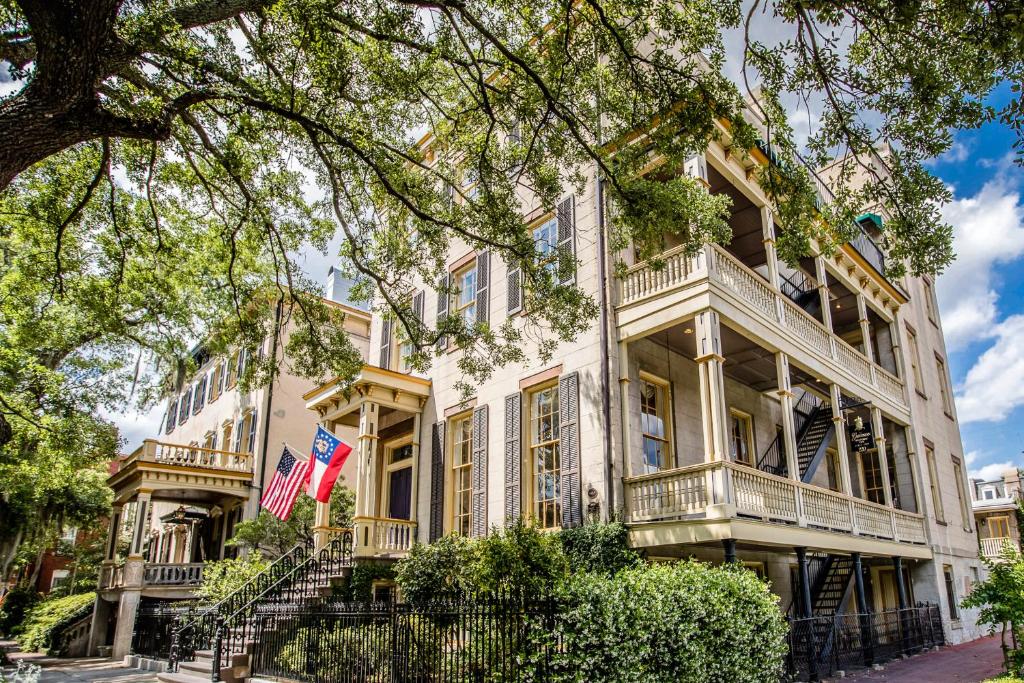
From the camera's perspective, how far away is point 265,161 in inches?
436

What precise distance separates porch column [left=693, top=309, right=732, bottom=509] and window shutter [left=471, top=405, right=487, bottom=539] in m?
5.02

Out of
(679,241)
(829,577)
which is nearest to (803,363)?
(679,241)

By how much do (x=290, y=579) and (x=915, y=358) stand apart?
1939 cm

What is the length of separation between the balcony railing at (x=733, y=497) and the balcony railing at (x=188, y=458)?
14151 millimetres

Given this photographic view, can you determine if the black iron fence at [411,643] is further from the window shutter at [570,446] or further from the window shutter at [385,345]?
the window shutter at [385,345]

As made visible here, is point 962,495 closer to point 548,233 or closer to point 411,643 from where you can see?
point 548,233

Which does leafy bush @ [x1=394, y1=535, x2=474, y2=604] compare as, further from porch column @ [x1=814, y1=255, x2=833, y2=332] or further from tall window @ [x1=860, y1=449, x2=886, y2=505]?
tall window @ [x1=860, y1=449, x2=886, y2=505]

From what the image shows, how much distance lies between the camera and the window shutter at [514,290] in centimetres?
1476

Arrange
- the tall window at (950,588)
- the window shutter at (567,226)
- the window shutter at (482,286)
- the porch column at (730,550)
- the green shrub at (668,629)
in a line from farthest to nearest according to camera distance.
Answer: the tall window at (950,588) → the window shutter at (482,286) → the window shutter at (567,226) → the porch column at (730,550) → the green shrub at (668,629)

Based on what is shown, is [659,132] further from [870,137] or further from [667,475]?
[667,475]

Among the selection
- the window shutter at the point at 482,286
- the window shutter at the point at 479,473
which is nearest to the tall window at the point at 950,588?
the window shutter at the point at 479,473

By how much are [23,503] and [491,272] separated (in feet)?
57.3

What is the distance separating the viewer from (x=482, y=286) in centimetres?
1603

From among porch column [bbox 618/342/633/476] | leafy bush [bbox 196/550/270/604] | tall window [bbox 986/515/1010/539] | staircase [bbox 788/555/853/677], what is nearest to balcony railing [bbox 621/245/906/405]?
porch column [bbox 618/342/633/476]
